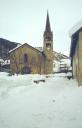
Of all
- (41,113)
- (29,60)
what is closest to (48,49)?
(29,60)

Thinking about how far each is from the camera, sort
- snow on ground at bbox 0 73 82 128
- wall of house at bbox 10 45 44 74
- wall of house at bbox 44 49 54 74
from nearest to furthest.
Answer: snow on ground at bbox 0 73 82 128
wall of house at bbox 10 45 44 74
wall of house at bbox 44 49 54 74

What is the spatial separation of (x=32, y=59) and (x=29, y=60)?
2.29 feet

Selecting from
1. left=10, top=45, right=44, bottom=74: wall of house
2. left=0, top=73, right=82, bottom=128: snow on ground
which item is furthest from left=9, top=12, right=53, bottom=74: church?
left=0, top=73, right=82, bottom=128: snow on ground

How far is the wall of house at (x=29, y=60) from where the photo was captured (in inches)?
1898

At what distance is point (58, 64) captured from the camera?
68.5m

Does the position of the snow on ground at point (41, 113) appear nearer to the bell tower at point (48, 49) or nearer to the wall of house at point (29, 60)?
the wall of house at point (29, 60)

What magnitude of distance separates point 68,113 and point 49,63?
40.7 metres

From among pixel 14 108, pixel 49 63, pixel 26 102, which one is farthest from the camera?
pixel 49 63

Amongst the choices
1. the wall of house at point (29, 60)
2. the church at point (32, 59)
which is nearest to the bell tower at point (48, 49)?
the church at point (32, 59)

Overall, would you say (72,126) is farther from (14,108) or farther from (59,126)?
(14,108)

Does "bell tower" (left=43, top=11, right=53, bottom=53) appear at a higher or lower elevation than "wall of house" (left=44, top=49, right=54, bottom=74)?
higher

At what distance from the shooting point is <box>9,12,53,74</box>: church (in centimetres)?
4828

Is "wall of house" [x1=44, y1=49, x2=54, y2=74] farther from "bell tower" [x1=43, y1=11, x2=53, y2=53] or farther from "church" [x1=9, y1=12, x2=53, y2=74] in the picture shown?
"bell tower" [x1=43, y1=11, x2=53, y2=53]

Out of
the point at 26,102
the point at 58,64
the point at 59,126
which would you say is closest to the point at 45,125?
the point at 59,126
